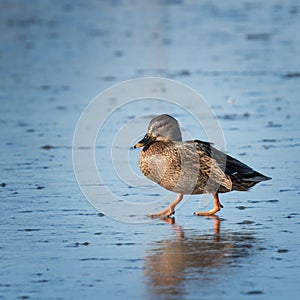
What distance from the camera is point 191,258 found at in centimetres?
577

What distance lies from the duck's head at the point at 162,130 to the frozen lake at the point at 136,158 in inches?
22.4

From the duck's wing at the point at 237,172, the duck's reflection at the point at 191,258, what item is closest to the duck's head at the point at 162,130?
the duck's wing at the point at 237,172

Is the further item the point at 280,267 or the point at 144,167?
the point at 144,167

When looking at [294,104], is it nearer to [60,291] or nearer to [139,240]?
[139,240]

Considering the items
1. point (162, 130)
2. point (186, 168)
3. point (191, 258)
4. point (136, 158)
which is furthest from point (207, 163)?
point (136, 158)

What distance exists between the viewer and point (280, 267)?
216 inches

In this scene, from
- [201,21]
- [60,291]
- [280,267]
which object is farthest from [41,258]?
[201,21]

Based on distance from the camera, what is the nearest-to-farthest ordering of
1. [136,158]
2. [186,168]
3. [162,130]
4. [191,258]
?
[191,258] → [186,168] → [162,130] → [136,158]

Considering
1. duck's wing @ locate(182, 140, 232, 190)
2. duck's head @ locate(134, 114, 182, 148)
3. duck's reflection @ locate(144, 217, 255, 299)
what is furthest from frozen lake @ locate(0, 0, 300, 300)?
duck's head @ locate(134, 114, 182, 148)

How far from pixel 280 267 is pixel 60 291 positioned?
1311 millimetres

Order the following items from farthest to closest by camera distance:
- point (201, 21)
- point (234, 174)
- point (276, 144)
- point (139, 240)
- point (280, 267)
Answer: point (201, 21), point (276, 144), point (234, 174), point (139, 240), point (280, 267)

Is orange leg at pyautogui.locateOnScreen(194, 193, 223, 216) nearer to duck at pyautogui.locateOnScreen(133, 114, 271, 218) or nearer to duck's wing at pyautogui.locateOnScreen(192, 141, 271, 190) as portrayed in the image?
duck at pyautogui.locateOnScreen(133, 114, 271, 218)

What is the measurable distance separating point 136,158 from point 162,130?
6.24 ft

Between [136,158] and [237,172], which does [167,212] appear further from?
[136,158]
